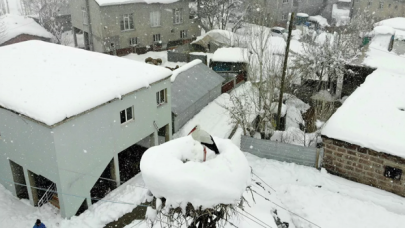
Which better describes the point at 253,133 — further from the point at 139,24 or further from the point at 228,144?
the point at 139,24

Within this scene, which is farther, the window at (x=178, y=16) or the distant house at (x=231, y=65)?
the window at (x=178, y=16)

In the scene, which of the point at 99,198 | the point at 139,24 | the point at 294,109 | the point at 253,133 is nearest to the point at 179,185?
the point at 99,198

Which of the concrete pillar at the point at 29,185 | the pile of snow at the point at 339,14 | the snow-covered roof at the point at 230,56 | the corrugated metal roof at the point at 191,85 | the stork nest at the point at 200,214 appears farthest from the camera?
the pile of snow at the point at 339,14

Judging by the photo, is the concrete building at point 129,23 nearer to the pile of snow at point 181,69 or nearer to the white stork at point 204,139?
the pile of snow at point 181,69

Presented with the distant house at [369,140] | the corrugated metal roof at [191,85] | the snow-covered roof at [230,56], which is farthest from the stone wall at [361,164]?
the snow-covered roof at [230,56]

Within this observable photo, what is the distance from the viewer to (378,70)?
23.8 metres

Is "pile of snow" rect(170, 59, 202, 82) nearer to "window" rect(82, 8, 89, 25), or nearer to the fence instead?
the fence

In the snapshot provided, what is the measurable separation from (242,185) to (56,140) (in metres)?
9.18

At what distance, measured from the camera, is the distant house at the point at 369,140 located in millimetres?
15102

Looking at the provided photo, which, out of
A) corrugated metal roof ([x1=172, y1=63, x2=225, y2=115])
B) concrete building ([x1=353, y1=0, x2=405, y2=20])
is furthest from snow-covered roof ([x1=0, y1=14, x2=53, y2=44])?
concrete building ([x1=353, y1=0, x2=405, y2=20])

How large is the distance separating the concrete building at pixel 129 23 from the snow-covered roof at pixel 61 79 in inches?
550

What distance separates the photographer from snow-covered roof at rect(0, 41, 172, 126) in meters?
13.4

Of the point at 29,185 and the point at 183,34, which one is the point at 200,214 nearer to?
the point at 29,185

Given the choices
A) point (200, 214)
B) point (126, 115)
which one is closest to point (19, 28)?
point (126, 115)
